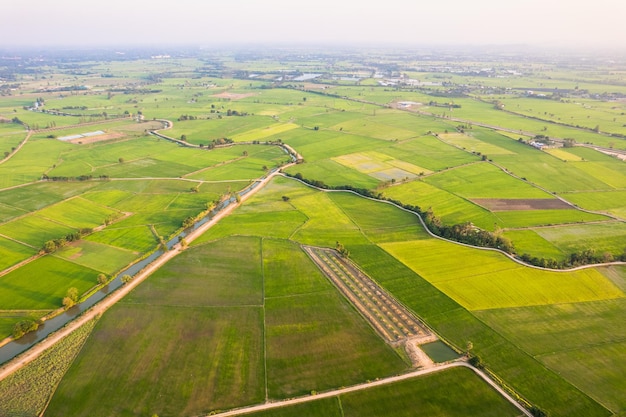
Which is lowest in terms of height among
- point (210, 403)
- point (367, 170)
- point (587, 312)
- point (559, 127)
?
point (210, 403)

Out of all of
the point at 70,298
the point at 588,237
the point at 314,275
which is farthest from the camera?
the point at 588,237

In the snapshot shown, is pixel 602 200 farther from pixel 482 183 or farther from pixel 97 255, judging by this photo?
pixel 97 255

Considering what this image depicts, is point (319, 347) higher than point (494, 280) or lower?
lower

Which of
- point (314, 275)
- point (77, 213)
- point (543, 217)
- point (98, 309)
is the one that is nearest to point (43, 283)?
point (98, 309)

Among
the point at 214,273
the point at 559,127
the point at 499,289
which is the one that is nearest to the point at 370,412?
the point at 499,289

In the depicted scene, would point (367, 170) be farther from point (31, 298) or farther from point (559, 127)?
point (559, 127)
